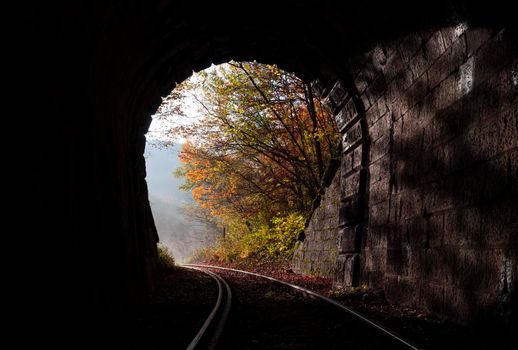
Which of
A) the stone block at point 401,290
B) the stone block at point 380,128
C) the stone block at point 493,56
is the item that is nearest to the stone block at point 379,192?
the stone block at point 380,128

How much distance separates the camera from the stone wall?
1209cm

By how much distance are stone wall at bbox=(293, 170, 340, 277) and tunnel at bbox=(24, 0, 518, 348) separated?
91.3 inches

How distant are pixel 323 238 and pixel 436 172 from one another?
706 cm

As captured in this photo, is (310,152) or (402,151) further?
(310,152)

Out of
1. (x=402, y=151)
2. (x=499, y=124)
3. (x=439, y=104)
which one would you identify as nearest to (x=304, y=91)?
(x=402, y=151)

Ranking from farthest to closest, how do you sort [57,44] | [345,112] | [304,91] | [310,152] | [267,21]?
[310,152] → [304,91] → [345,112] → [267,21] → [57,44]

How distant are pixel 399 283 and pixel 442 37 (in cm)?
380

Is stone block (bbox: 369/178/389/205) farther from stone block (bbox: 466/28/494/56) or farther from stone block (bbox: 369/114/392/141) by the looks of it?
stone block (bbox: 466/28/494/56)

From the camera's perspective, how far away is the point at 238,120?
650 inches

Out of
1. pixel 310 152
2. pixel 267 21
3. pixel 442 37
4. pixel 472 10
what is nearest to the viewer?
pixel 472 10

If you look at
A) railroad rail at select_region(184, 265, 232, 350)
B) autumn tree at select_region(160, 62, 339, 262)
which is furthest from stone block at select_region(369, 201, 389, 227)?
autumn tree at select_region(160, 62, 339, 262)

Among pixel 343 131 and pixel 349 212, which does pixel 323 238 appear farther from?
pixel 343 131

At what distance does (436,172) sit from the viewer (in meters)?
6.11

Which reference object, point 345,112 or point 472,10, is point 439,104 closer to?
point 472,10
